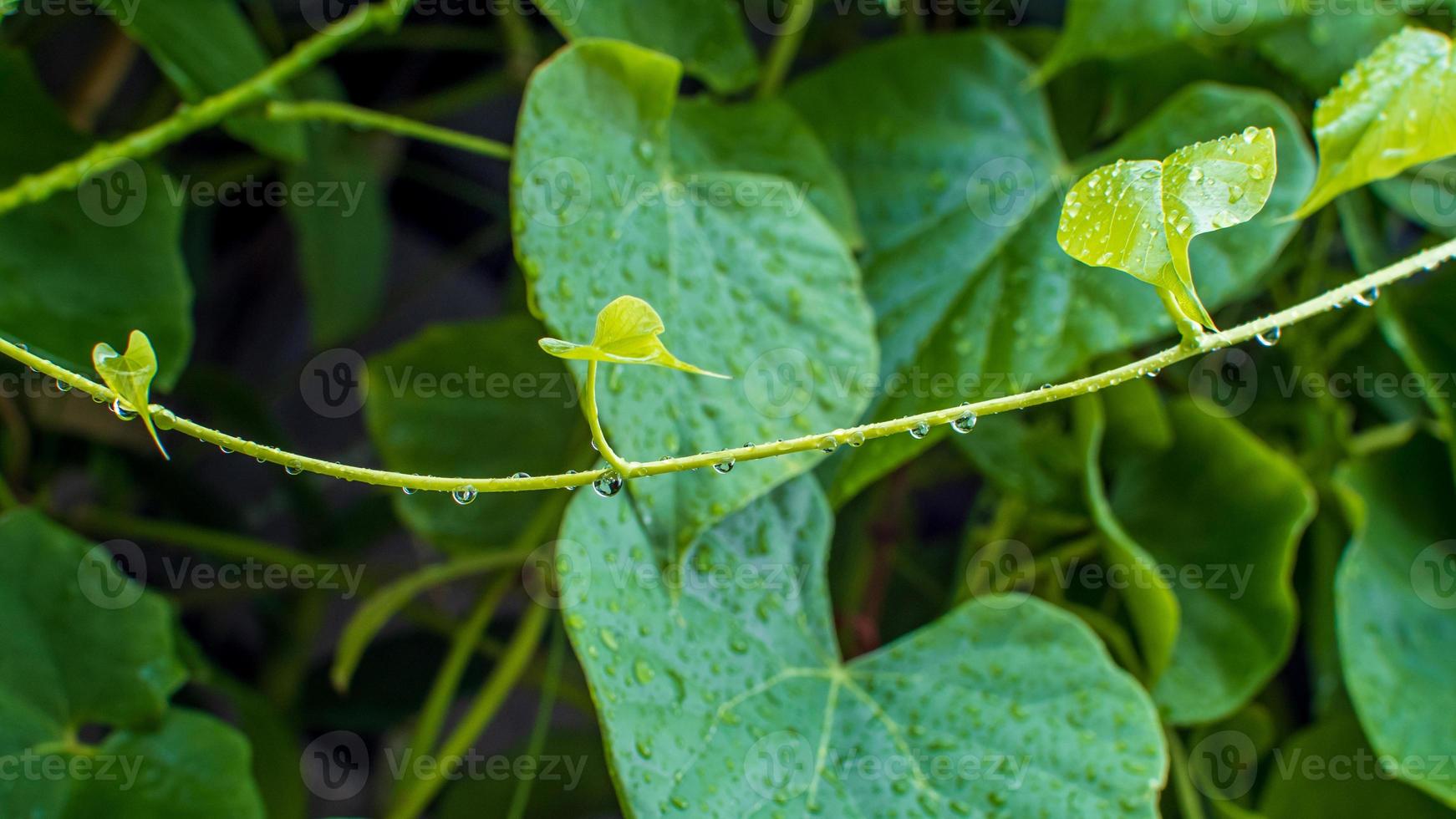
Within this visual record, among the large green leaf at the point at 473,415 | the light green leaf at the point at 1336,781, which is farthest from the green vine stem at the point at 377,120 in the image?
the light green leaf at the point at 1336,781

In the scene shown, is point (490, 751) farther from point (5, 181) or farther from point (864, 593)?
point (5, 181)

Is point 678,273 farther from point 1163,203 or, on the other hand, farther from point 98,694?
point 98,694

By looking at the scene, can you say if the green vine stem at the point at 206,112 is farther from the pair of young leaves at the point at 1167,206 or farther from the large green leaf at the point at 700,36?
the pair of young leaves at the point at 1167,206

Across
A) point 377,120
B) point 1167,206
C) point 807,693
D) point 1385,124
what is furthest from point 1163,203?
point 377,120

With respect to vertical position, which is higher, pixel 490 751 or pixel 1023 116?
pixel 1023 116

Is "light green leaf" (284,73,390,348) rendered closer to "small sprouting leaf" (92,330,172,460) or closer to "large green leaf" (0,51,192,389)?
"large green leaf" (0,51,192,389)

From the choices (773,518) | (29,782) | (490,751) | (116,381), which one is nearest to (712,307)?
(773,518)
